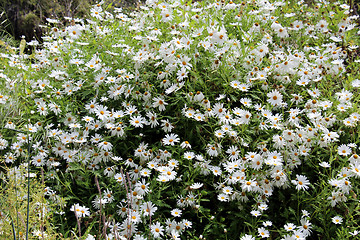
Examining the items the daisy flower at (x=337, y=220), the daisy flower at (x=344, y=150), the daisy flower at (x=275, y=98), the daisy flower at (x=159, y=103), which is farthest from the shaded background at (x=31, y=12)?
the daisy flower at (x=337, y=220)

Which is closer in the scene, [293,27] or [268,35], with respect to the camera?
[268,35]

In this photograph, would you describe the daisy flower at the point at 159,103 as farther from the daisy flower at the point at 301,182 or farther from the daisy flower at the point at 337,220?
the daisy flower at the point at 337,220

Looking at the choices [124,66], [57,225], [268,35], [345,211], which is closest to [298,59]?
[268,35]

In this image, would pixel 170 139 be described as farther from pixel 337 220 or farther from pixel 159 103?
pixel 337 220

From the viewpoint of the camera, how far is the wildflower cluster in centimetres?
226

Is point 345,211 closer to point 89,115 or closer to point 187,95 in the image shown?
point 187,95

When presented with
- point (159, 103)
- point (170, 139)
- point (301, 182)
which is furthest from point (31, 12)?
point (301, 182)

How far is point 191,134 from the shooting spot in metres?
2.54

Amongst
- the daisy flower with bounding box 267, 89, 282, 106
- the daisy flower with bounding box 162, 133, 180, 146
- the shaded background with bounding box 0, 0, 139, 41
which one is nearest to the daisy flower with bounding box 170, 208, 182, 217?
the daisy flower with bounding box 162, 133, 180, 146

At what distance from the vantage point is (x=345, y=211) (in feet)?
7.32

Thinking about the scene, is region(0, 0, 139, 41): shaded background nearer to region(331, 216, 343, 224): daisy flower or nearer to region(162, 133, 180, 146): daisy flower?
region(162, 133, 180, 146): daisy flower

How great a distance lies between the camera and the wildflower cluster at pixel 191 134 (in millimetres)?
2260

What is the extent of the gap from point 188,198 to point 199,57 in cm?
118

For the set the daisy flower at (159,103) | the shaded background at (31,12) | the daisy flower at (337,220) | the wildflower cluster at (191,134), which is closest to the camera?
the daisy flower at (337,220)
